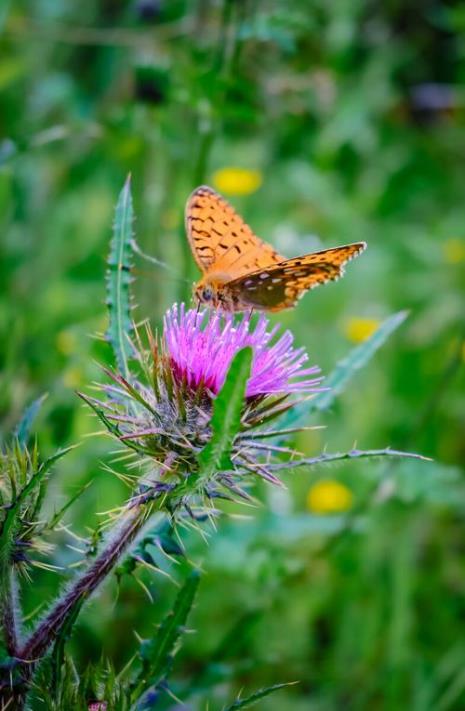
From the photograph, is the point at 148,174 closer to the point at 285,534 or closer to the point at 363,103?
the point at 285,534

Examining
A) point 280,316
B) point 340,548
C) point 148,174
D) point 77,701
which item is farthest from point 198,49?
point 77,701

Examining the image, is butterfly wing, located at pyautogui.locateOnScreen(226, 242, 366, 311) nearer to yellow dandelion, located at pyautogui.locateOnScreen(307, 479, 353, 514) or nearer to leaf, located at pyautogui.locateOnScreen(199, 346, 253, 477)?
leaf, located at pyautogui.locateOnScreen(199, 346, 253, 477)

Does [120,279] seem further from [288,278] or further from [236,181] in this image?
[236,181]

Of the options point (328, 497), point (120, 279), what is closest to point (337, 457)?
point (120, 279)

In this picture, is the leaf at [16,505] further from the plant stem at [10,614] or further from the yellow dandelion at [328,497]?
the yellow dandelion at [328,497]

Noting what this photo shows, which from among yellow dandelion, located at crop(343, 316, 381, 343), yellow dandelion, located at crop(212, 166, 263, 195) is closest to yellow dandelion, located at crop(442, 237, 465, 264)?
yellow dandelion, located at crop(343, 316, 381, 343)

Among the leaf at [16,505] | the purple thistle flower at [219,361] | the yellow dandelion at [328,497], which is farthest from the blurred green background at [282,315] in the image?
the leaf at [16,505]
